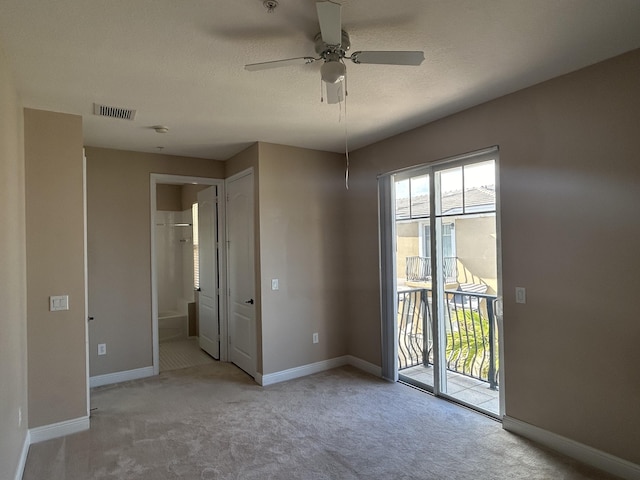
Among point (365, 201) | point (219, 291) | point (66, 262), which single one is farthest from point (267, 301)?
point (66, 262)

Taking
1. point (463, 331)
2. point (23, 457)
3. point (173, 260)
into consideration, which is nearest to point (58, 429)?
point (23, 457)

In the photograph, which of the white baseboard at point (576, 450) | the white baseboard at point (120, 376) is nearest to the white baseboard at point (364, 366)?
the white baseboard at point (576, 450)

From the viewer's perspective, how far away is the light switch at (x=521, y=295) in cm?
284

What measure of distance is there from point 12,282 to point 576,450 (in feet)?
12.8

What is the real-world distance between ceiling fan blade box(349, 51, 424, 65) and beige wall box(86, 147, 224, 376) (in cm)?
339

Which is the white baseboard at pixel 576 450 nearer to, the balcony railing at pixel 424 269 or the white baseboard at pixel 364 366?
the balcony railing at pixel 424 269

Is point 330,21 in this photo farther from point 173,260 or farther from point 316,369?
point 173,260

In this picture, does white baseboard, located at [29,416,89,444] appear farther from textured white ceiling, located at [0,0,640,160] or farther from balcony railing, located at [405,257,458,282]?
balcony railing, located at [405,257,458,282]

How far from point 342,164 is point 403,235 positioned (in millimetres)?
1283

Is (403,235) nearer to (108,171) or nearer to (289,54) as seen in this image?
(289,54)

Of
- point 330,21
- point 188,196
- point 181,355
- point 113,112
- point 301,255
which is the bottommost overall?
point 181,355

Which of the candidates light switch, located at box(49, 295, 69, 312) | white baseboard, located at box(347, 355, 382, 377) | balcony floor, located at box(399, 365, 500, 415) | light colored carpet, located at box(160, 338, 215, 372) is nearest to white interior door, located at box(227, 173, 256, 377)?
light colored carpet, located at box(160, 338, 215, 372)

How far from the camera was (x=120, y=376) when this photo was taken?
419cm

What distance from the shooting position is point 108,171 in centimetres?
422
